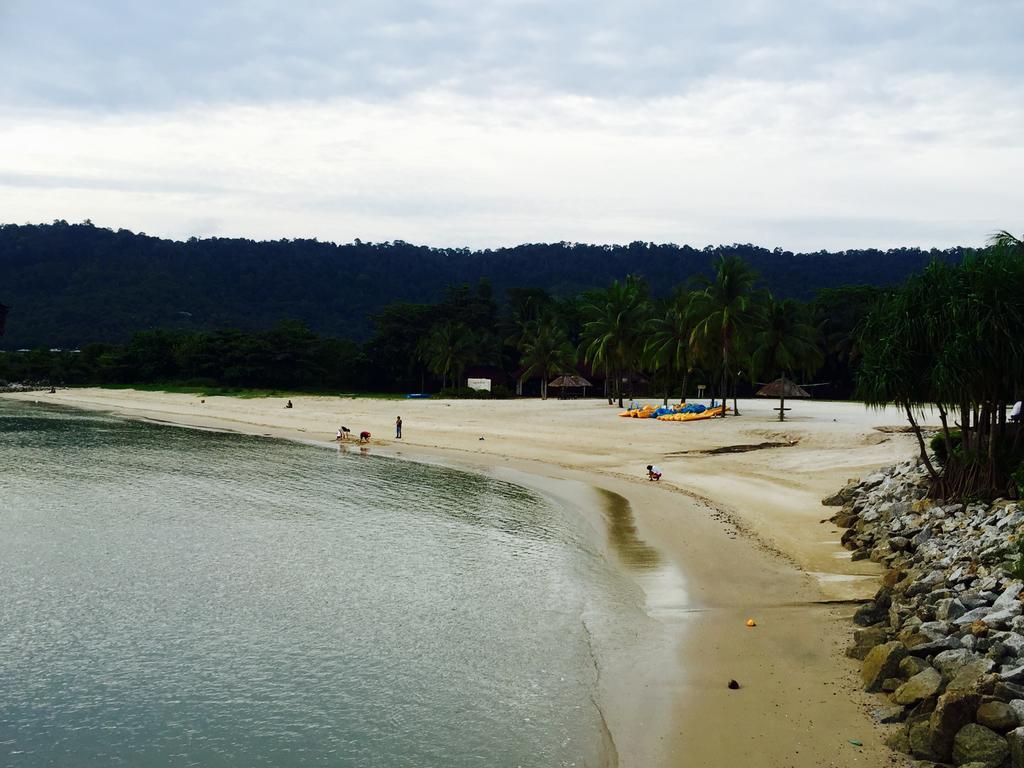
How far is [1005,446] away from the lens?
23.3m

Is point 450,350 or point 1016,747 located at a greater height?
point 450,350

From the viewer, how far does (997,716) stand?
11.4m

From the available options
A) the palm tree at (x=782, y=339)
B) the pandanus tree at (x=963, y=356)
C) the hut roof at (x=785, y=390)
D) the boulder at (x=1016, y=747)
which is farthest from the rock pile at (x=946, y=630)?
the hut roof at (x=785, y=390)

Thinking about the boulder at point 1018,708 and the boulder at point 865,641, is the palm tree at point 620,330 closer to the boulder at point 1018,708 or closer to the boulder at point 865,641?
the boulder at point 865,641

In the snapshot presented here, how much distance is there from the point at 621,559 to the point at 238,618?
10388 mm

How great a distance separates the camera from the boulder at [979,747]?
11.0 m

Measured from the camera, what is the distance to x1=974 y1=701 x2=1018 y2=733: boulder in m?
11.4

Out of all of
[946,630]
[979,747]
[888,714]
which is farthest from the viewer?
[946,630]

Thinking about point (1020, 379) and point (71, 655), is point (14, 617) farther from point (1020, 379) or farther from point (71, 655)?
point (1020, 379)

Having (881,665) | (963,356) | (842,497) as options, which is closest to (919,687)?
(881,665)

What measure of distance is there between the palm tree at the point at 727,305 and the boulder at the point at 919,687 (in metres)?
44.5

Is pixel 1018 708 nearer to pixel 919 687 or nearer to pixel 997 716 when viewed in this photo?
pixel 997 716

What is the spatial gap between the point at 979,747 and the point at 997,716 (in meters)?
0.54

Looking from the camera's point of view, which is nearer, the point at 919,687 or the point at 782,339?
the point at 919,687
